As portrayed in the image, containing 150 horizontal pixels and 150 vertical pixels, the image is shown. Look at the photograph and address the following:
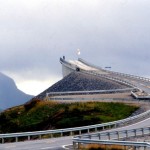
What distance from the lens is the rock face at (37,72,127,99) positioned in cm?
9828

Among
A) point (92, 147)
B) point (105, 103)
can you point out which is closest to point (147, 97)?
point (105, 103)

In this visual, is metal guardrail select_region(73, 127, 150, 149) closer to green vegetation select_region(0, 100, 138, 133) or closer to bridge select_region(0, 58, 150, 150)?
bridge select_region(0, 58, 150, 150)

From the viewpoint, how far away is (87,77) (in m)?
108

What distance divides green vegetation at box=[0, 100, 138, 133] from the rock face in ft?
70.8

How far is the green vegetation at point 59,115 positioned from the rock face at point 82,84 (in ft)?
70.8

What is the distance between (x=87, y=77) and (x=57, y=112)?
39.1 meters

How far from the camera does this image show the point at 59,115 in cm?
6681

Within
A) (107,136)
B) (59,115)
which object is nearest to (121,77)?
(59,115)

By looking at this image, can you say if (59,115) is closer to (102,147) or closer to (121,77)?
(102,147)

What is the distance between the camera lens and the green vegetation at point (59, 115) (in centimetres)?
6194

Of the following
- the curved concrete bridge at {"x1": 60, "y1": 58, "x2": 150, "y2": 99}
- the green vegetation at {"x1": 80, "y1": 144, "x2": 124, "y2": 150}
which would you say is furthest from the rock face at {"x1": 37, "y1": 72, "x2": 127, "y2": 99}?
the green vegetation at {"x1": 80, "y1": 144, "x2": 124, "y2": 150}

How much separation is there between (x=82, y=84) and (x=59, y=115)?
36.6 metres

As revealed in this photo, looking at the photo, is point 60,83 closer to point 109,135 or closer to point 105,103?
point 105,103

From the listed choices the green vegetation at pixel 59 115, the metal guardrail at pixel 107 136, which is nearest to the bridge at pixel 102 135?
the metal guardrail at pixel 107 136
